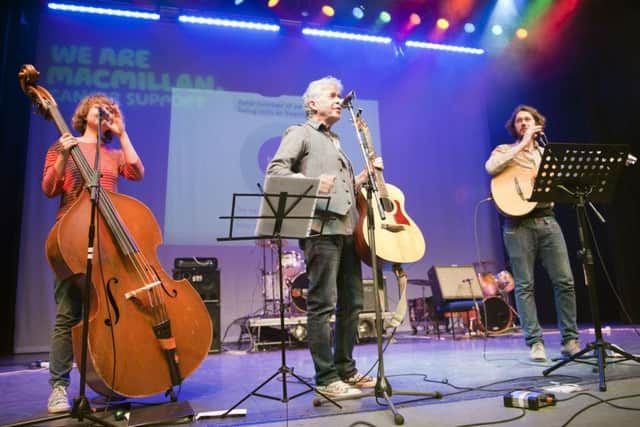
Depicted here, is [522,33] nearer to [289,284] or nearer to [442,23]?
[442,23]

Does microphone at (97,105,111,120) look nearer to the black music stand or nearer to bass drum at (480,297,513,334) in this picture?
the black music stand

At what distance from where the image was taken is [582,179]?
104 inches

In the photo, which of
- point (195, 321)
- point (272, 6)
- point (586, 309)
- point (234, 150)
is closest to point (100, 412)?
point (195, 321)

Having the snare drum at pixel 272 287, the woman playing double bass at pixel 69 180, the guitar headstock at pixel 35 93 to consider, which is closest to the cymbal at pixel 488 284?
the snare drum at pixel 272 287

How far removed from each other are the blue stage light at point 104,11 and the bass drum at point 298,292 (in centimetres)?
408

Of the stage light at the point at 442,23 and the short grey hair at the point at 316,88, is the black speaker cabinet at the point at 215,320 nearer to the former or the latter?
the short grey hair at the point at 316,88

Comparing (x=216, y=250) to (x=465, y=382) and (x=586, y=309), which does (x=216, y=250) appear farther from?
(x=586, y=309)

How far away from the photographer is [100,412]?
2.29 metres

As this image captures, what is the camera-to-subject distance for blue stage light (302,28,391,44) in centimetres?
711

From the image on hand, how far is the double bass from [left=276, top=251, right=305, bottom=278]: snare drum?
11.0 ft

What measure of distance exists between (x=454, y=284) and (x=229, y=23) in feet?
15.6

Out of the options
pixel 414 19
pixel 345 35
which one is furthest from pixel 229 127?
pixel 414 19

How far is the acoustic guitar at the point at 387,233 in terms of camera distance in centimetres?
255

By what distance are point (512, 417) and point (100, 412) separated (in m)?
1.88
